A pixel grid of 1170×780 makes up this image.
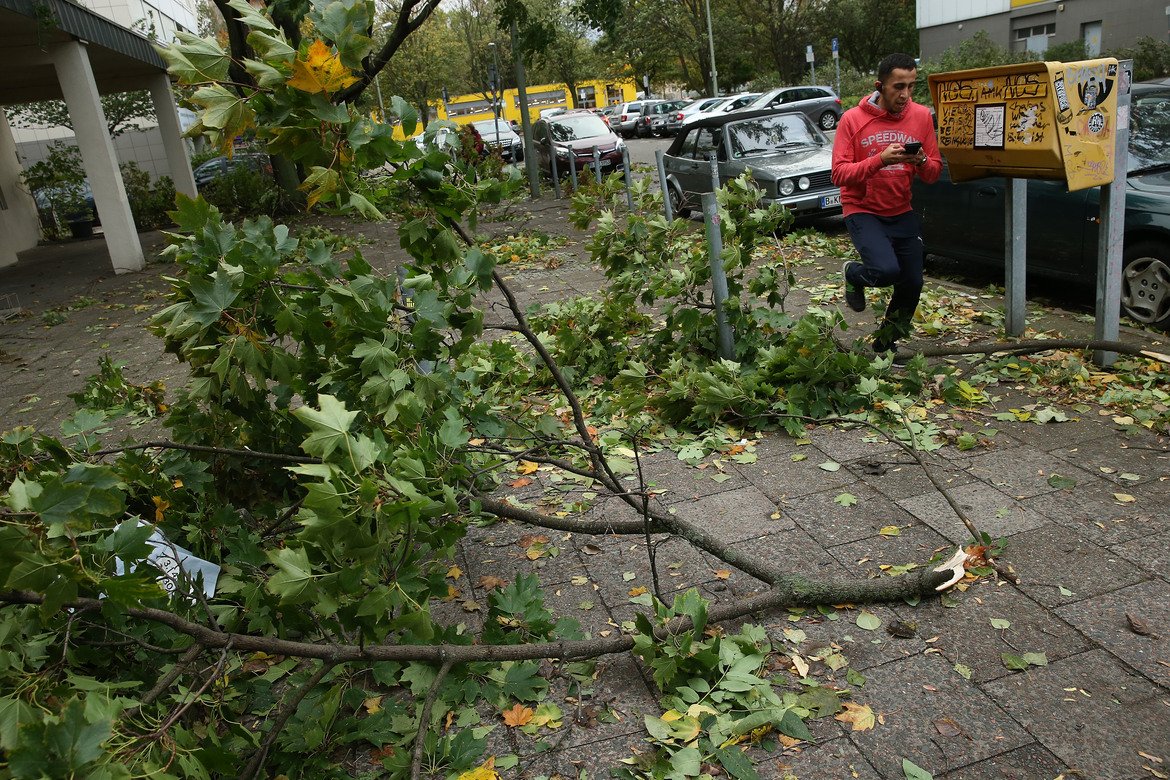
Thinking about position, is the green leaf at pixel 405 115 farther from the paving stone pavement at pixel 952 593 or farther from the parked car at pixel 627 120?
the parked car at pixel 627 120

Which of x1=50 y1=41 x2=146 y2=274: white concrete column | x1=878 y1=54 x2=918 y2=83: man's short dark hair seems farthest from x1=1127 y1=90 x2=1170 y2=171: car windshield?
x1=50 y1=41 x2=146 y2=274: white concrete column

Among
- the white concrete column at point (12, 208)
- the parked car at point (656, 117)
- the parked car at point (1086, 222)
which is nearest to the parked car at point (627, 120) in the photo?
the parked car at point (656, 117)

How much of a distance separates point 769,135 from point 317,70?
11337mm

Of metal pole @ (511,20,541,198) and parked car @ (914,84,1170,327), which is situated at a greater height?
metal pole @ (511,20,541,198)

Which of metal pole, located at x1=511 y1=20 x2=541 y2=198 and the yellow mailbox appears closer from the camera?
the yellow mailbox

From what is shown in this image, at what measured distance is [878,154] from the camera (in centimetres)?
548

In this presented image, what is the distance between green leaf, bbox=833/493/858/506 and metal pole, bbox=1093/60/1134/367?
2352mm

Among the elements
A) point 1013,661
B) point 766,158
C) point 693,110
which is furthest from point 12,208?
point 693,110

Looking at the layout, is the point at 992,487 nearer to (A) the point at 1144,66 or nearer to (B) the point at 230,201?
(B) the point at 230,201

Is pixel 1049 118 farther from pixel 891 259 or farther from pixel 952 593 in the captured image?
pixel 952 593

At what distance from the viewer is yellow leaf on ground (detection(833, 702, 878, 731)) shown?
283 cm

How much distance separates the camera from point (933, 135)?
18.7 feet

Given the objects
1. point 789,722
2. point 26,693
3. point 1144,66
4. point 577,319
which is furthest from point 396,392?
point 1144,66

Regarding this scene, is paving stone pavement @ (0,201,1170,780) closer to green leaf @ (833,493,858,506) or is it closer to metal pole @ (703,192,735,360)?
green leaf @ (833,493,858,506)
